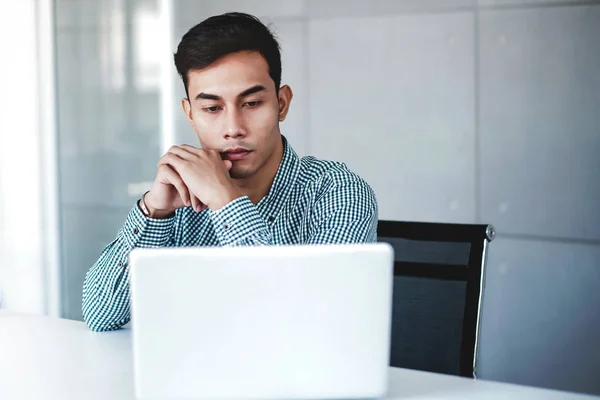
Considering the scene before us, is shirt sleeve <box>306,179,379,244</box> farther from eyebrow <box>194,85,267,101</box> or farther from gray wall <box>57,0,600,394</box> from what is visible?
gray wall <box>57,0,600,394</box>

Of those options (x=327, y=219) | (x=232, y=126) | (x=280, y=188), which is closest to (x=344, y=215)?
(x=327, y=219)

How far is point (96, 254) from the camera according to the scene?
4.29 metres

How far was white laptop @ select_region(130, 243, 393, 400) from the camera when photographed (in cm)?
117

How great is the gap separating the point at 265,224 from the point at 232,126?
0.28 meters

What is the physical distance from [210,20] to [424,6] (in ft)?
5.73

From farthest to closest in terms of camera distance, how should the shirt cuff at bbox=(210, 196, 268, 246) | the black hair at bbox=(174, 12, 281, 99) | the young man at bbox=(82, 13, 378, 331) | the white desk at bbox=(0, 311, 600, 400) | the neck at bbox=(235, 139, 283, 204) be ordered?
the neck at bbox=(235, 139, 283, 204)
the black hair at bbox=(174, 12, 281, 99)
the young man at bbox=(82, 13, 378, 331)
the shirt cuff at bbox=(210, 196, 268, 246)
the white desk at bbox=(0, 311, 600, 400)

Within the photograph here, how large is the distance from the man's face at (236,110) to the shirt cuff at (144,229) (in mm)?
207

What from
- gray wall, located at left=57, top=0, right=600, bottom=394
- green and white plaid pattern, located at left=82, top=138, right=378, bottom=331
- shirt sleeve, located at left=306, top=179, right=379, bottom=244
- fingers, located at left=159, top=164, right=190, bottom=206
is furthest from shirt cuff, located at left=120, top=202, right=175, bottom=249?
gray wall, located at left=57, top=0, right=600, bottom=394

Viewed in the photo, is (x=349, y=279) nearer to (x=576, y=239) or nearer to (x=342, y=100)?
(x=576, y=239)

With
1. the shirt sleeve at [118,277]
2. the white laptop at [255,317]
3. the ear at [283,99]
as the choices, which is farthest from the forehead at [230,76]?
the white laptop at [255,317]

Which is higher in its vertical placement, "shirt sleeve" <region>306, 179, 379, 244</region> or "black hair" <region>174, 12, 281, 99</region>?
"black hair" <region>174, 12, 281, 99</region>

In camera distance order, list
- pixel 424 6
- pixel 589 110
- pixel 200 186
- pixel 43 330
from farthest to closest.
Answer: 1. pixel 424 6
2. pixel 589 110
3. pixel 43 330
4. pixel 200 186

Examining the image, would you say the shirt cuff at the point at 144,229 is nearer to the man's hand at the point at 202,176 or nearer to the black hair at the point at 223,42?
the man's hand at the point at 202,176

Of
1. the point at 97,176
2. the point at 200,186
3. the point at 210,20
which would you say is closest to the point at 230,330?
the point at 200,186
